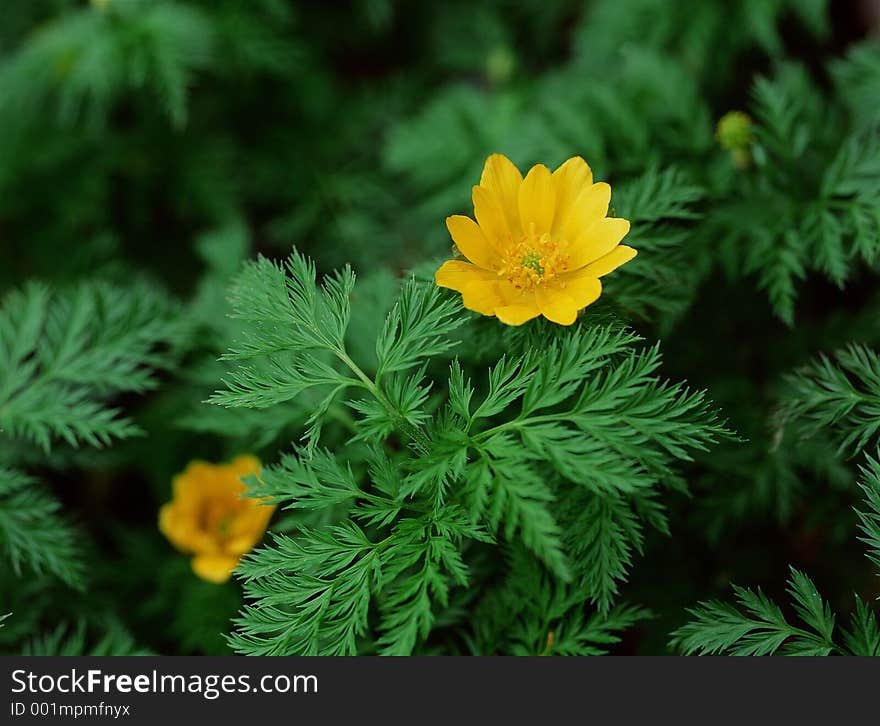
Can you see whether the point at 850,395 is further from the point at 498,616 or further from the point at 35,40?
the point at 35,40

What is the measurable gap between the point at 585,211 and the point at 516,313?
0.26 m

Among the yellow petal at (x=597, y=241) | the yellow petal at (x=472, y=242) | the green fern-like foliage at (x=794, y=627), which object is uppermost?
the yellow petal at (x=472, y=242)

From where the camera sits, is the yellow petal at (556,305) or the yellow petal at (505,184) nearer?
the yellow petal at (556,305)

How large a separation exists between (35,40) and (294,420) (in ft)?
5.84

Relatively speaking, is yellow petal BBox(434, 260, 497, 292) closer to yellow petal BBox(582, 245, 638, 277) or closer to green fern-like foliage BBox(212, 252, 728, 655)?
green fern-like foliage BBox(212, 252, 728, 655)

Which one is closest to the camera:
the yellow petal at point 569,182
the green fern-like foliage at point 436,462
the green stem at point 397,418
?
the green fern-like foliage at point 436,462

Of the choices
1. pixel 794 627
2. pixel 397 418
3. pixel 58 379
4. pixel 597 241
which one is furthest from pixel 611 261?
pixel 58 379

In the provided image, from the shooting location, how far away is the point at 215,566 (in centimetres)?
194

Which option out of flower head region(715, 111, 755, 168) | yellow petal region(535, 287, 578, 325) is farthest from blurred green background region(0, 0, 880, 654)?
yellow petal region(535, 287, 578, 325)

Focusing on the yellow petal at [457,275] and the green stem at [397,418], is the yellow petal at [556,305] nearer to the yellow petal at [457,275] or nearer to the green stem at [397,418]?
the yellow petal at [457,275]

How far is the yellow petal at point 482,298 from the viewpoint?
142 cm

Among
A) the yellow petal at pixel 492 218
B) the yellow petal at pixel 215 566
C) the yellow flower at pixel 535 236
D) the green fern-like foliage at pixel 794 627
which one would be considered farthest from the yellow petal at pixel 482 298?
the yellow petal at pixel 215 566

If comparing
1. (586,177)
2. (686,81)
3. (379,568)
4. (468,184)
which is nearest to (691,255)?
(586,177)

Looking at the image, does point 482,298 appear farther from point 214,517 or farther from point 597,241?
point 214,517
